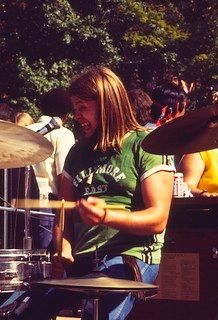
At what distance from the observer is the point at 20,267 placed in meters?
3.53

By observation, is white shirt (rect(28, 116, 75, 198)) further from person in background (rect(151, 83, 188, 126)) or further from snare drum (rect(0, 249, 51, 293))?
snare drum (rect(0, 249, 51, 293))

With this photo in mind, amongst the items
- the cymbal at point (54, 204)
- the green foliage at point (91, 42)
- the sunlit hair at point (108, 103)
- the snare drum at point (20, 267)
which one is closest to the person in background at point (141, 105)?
the sunlit hair at point (108, 103)

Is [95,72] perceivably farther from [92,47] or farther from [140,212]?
[92,47]

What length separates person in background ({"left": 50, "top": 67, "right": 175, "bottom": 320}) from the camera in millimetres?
3248

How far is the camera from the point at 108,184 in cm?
343

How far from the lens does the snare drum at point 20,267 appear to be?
3441 millimetres

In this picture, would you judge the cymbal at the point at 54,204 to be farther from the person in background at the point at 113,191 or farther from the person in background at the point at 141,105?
the person in background at the point at 141,105

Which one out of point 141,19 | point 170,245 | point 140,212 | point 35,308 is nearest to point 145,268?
point 140,212

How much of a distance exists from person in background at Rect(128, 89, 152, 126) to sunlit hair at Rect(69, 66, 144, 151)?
2.06 meters

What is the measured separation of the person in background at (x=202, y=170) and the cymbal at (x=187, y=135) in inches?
71.4

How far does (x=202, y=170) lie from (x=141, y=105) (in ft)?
2.34

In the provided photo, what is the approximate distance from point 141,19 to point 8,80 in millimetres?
4366

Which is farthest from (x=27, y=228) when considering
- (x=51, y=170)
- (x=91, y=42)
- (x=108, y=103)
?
(x=91, y=42)

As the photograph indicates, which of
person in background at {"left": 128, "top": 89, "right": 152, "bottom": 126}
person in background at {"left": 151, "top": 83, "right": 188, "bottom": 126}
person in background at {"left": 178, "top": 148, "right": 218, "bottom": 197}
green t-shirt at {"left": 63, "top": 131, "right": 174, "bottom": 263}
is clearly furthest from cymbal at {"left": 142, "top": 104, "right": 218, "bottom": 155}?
person in background at {"left": 151, "top": 83, "right": 188, "bottom": 126}
